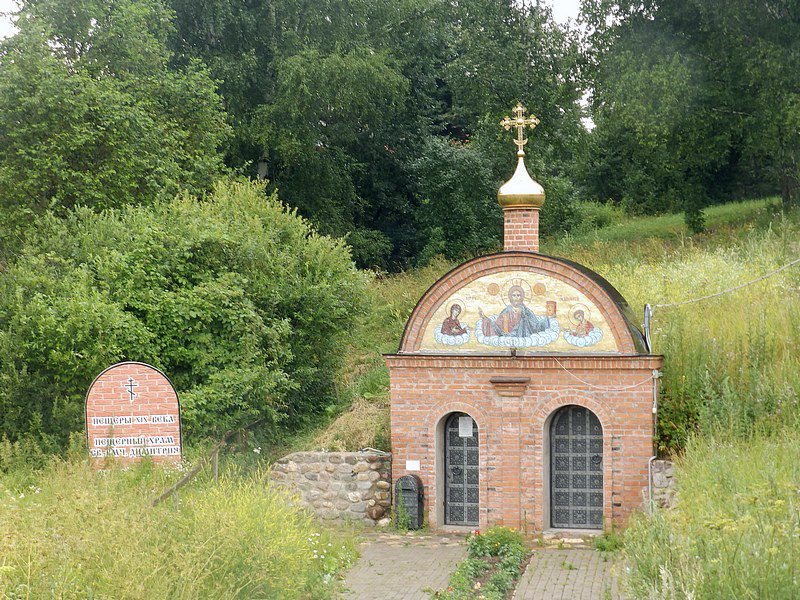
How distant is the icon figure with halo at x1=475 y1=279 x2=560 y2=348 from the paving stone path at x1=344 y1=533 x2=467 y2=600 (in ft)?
10.8

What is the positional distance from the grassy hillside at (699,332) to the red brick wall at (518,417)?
0.74m

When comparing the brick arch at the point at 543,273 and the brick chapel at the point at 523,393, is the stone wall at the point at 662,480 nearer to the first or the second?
the brick chapel at the point at 523,393

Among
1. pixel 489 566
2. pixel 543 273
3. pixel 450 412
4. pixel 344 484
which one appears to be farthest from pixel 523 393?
pixel 344 484

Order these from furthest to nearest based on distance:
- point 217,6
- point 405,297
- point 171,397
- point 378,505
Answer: point 217,6
point 405,297
point 378,505
point 171,397

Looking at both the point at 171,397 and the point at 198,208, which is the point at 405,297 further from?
the point at 171,397

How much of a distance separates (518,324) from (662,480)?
3.25m

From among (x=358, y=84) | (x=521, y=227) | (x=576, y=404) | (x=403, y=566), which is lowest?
(x=403, y=566)

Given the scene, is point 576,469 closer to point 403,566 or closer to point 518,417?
point 518,417

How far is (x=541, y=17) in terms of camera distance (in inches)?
1174

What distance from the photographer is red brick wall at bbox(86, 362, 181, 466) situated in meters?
12.5

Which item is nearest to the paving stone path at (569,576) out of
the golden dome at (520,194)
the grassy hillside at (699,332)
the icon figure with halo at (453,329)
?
the grassy hillside at (699,332)

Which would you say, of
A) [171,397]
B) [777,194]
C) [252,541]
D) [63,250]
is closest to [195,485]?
[171,397]

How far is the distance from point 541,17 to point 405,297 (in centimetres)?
1026

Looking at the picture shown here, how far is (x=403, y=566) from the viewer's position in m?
13.7
